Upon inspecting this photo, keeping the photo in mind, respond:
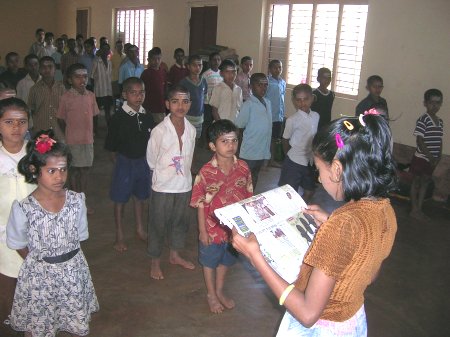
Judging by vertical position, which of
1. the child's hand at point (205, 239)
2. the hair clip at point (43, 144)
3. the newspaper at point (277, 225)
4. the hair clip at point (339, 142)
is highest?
the hair clip at point (339, 142)

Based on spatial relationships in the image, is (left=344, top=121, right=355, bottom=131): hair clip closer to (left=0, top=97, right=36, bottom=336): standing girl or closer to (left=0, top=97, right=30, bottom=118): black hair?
(left=0, top=97, right=36, bottom=336): standing girl

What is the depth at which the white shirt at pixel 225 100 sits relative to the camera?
19.3ft

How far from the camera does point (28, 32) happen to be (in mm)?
15062

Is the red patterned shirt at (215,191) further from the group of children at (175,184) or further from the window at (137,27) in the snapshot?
the window at (137,27)

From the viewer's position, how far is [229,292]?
339cm

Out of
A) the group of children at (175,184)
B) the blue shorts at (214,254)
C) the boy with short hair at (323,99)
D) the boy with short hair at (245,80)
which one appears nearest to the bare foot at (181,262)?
the group of children at (175,184)

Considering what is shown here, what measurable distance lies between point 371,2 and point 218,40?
3.73m

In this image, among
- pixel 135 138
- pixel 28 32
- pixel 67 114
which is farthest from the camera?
pixel 28 32

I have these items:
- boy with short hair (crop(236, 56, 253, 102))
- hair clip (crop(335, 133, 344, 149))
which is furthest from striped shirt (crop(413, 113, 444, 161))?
hair clip (crop(335, 133, 344, 149))

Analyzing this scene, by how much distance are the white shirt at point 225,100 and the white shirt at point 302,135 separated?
1.74 meters

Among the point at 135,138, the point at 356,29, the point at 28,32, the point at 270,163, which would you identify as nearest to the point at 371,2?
the point at 356,29

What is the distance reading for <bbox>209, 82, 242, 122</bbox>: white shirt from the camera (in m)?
5.89

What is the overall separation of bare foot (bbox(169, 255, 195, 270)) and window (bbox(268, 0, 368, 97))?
4.55m

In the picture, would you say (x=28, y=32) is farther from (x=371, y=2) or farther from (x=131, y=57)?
(x=371, y=2)
